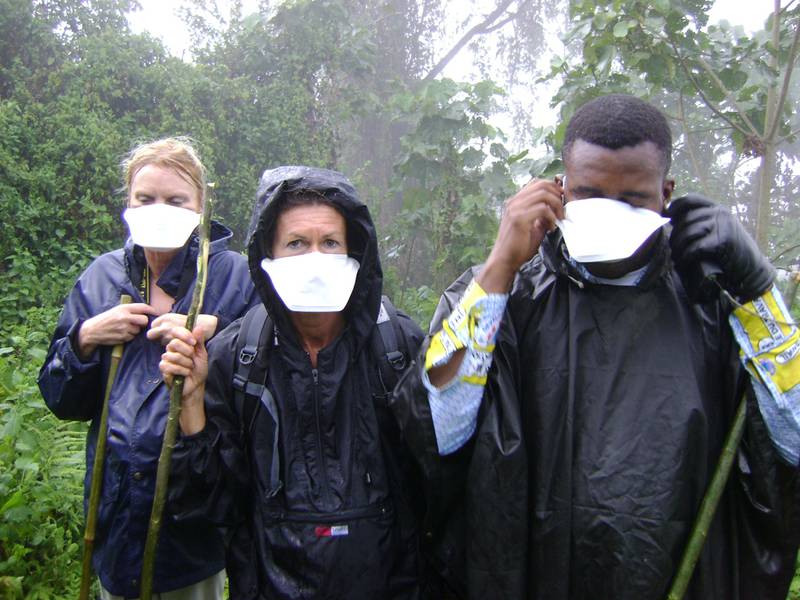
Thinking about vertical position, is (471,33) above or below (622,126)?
above

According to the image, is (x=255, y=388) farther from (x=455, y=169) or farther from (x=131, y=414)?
(x=455, y=169)

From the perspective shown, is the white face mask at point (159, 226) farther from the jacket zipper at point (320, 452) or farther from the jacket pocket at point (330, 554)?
the jacket pocket at point (330, 554)

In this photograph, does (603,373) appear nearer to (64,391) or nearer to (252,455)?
(252,455)

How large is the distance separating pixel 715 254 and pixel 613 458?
522 mm

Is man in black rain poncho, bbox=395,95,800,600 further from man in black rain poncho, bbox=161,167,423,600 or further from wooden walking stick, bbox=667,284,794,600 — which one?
man in black rain poncho, bbox=161,167,423,600

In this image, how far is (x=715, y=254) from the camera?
1.47 m

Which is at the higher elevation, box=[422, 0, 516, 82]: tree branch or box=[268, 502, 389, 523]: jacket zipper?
box=[422, 0, 516, 82]: tree branch

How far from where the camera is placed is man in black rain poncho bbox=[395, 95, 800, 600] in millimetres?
1461

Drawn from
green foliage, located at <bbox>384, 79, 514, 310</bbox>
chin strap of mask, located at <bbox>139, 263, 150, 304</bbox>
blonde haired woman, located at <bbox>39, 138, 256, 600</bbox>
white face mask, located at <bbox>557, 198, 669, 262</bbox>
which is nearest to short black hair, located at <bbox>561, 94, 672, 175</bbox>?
white face mask, located at <bbox>557, 198, 669, 262</bbox>

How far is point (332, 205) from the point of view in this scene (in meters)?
1.91

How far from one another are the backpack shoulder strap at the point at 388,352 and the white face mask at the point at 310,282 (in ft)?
0.46

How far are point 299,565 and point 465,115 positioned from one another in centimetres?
607

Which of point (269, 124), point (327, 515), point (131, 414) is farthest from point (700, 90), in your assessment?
point (269, 124)

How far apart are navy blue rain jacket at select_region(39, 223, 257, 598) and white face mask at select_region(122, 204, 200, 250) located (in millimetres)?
97
